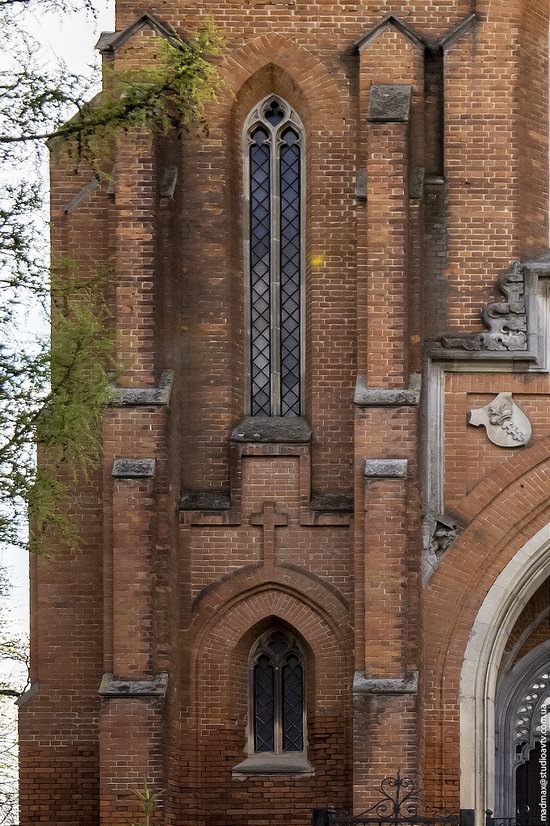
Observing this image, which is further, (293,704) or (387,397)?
(293,704)

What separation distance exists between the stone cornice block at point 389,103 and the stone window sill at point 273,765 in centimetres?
660

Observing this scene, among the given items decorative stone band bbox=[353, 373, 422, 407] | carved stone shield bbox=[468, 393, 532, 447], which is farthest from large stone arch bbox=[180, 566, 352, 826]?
carved stone shield bbox=[468, 393, 532, 447]

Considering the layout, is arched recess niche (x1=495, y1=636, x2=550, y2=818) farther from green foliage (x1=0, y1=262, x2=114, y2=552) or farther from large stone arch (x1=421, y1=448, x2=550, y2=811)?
green foliage (x1=0, y1=262, x2=114, y2=552)

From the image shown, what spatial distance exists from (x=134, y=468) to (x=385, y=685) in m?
3.33

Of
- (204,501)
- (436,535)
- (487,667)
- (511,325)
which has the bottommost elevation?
(487,667)

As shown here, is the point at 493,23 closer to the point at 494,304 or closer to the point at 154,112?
the point at 494,304

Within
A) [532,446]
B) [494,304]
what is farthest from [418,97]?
[532,446]

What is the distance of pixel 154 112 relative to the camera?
60.1ft

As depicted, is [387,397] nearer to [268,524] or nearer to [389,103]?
[268,524]

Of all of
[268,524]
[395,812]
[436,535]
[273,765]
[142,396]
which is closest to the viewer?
[395,812]

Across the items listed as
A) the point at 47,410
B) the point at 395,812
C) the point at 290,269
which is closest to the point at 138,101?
the point at 47,410

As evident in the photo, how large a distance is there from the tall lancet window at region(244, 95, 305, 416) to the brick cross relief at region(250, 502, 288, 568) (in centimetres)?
118

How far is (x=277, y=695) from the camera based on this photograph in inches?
968

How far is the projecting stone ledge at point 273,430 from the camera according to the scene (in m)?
24.6
